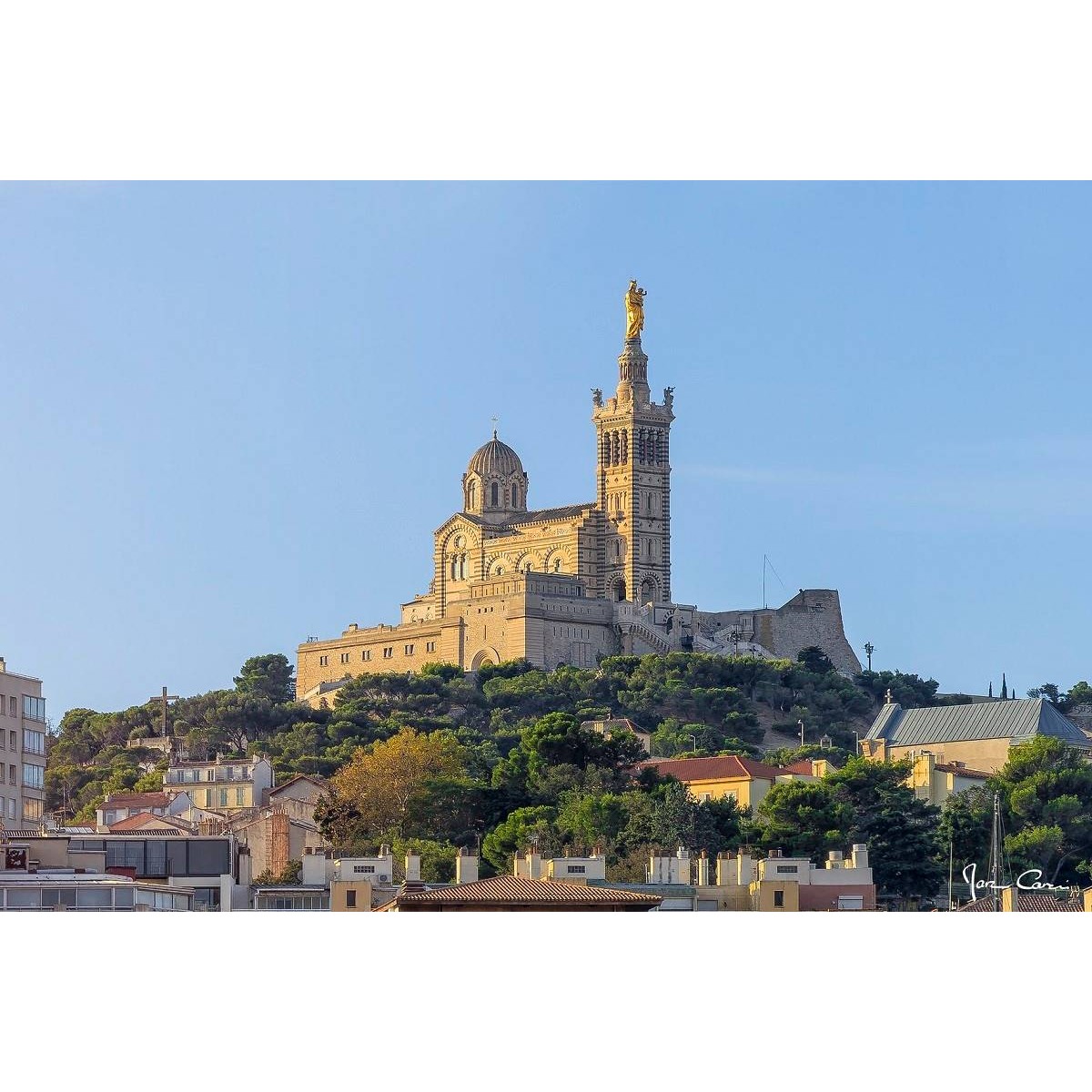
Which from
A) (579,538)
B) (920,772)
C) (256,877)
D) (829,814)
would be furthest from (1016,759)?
(579,538)

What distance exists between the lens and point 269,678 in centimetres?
14575

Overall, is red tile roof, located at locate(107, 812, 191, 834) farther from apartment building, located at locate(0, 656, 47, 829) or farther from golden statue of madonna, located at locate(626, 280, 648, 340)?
golden statue of madonna, located at locate(626, 280, 648, 340)

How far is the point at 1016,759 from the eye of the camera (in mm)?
96188

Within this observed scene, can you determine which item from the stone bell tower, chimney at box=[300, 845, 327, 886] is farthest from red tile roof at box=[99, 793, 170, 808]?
the stone bell tower

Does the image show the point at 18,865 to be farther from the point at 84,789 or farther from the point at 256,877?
the point at 84,789

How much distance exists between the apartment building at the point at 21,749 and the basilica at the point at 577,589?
58906 millimetres

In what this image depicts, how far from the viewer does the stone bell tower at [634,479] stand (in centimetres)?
14500

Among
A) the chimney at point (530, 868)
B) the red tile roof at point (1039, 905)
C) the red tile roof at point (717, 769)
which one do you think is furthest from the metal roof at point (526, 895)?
the red tile roof at point (717, 769)

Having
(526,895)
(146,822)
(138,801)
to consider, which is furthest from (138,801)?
(526,895)

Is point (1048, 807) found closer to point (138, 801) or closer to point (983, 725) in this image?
point (983, 725)

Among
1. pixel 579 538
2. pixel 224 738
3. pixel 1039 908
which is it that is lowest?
pixel 1039 908

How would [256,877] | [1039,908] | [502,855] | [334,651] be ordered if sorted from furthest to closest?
[334,651]
[502,855]
[256,877]
[1039,908]

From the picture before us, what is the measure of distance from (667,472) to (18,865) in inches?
4070

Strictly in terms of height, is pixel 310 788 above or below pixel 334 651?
below
